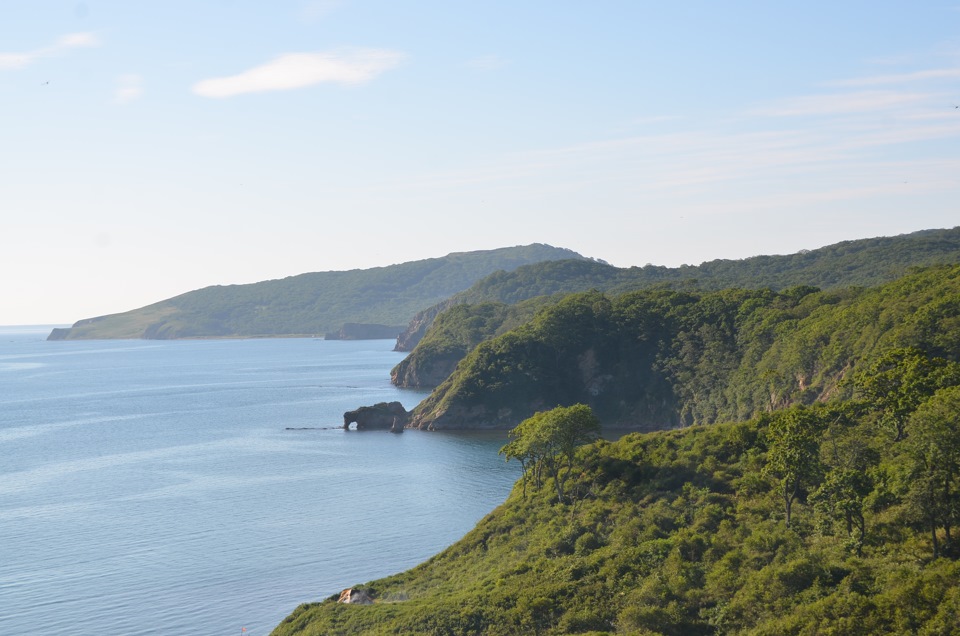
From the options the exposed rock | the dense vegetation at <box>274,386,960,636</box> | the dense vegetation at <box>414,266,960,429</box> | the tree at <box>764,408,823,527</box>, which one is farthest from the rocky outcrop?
the tree at <box>764,408,823,527</box>

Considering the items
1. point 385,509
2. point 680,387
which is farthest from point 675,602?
point 680,387

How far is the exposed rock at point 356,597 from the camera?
63.8 meters

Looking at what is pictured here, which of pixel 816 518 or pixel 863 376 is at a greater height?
pixel 863 376

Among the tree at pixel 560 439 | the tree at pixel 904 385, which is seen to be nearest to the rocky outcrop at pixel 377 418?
the tree at pixel 560 439

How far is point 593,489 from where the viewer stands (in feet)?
233

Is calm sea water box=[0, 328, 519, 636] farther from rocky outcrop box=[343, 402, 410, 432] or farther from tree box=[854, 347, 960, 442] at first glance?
tree box=[854, 347, 960, 442]

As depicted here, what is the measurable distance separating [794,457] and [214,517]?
66.5 meters

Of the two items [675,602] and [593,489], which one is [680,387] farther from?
[675,602]

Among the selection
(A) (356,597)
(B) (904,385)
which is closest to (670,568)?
(A) (356,597)

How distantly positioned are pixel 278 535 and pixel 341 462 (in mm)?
42131

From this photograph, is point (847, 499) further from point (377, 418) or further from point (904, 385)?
point (377, 418)

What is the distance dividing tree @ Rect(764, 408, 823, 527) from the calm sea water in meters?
35.9

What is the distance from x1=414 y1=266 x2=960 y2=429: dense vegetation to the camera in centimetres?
12112

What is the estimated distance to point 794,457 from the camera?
5816 cm
